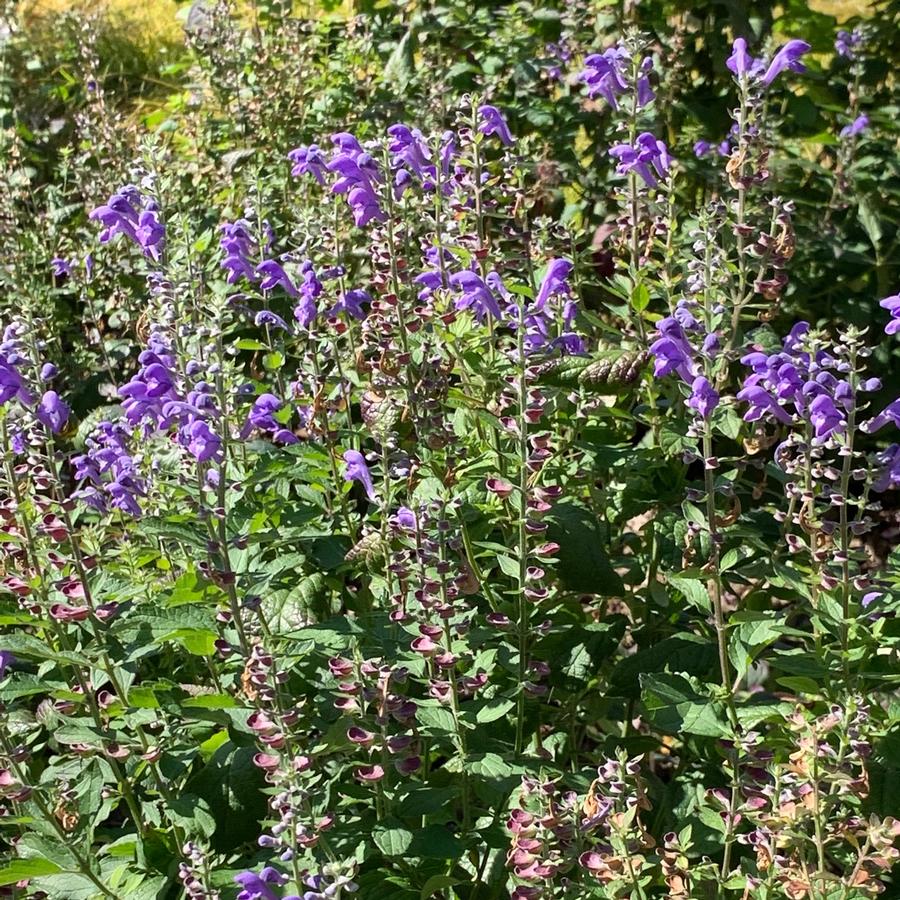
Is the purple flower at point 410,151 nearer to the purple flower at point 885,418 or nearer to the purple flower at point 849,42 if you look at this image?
the purple flower at point 885,418

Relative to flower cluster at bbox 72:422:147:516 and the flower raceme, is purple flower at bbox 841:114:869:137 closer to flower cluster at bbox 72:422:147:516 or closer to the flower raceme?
the flower raceme

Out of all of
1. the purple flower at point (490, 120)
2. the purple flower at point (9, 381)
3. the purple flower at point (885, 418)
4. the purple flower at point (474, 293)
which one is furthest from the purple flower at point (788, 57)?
the purple flower at point (9, 381)

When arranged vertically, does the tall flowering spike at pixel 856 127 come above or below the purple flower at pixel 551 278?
below

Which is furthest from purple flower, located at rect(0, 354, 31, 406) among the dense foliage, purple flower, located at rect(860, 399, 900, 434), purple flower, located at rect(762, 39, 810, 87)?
purple flower, located at rect(762, 39, 810, 87)

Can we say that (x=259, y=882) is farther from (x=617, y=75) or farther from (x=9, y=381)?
(x=617, y=75)

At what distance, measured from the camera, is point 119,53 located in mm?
10414

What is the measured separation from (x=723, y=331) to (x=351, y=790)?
1389 millimetres

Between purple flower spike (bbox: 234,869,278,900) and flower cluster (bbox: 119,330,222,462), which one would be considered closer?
purple flower spike (bbox: 234,869,278,900)

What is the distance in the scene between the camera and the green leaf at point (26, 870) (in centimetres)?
256

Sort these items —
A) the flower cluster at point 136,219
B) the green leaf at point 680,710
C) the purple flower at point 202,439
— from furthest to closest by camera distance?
the flower cluster at point 136,219 < the green leaf at point 680,710 < the purple flower at point 202,439

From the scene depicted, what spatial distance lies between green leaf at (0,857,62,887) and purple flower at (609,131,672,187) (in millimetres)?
2201

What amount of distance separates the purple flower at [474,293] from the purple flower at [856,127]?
3.06 meters

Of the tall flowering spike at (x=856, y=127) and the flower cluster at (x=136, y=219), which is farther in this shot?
the tall flowering spike at (x=856, y=127)

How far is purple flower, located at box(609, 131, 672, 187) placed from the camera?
3.27 metres
